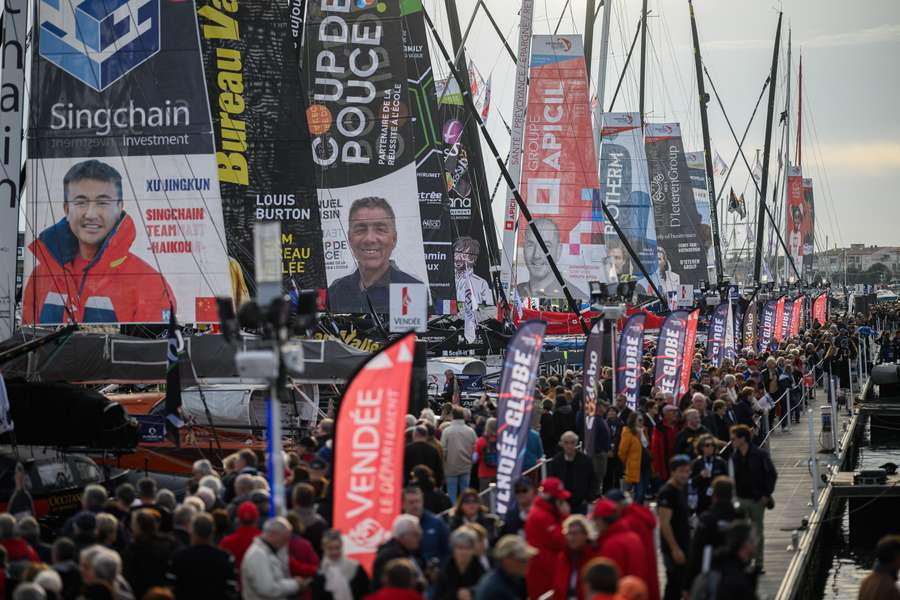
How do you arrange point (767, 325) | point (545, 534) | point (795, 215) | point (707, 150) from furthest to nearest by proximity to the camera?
point (795, 215) → point (707, 150) → point (767, 325) → point (545, 534)

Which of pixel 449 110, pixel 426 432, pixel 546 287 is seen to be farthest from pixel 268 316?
pixel 449 110

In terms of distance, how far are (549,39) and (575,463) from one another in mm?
23579

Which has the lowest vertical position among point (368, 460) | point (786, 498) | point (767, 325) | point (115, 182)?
point (786, 498)

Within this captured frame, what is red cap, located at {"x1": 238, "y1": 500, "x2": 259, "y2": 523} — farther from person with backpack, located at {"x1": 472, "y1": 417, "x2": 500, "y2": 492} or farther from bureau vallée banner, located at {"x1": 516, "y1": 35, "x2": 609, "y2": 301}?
bureau vallée banner, located at {"x1": 516, "y1": 35, "x2": 609, "y2": 301}

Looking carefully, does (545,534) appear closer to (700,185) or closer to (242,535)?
(242,535)

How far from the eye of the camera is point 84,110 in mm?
20641

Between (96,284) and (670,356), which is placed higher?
(96,284)

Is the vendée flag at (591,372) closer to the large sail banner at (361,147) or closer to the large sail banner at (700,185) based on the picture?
the large sail banner at (361,147)

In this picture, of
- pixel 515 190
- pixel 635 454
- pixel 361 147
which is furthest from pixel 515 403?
pixel 515 190

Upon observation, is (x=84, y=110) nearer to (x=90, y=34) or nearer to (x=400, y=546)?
(x=90, y=34)

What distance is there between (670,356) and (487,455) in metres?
7.48

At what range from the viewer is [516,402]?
1505cm

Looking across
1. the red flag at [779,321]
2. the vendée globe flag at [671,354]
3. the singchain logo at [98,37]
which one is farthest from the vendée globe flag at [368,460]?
the red flag at [779,321]

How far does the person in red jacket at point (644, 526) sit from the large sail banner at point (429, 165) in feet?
76.6
